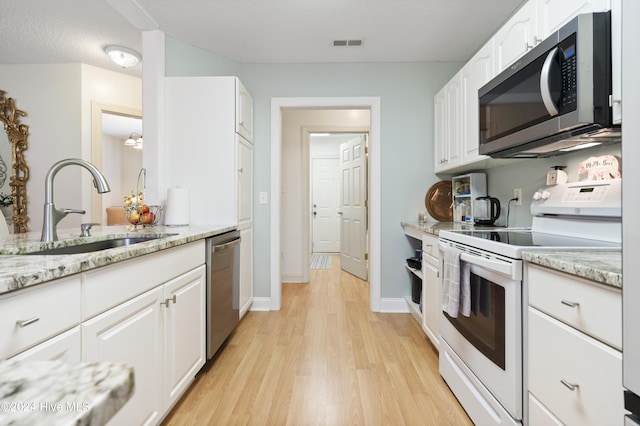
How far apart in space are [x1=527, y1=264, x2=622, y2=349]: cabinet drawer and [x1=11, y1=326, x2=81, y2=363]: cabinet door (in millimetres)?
1397

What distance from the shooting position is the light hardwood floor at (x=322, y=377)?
1521 mm

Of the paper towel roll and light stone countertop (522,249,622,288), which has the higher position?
the paper towel roll

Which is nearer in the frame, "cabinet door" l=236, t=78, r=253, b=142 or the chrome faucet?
the chrome faucet

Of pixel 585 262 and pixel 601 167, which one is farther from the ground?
pixel 601 167

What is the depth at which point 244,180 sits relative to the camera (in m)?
2.75

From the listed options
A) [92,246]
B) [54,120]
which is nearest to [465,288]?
[92,246]

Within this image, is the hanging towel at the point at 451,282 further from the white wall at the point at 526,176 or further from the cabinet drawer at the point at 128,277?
the cabinet drawer at the point at 128,277

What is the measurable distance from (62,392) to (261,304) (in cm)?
287

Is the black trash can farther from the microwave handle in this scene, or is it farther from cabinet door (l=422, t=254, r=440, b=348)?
the microwave handle

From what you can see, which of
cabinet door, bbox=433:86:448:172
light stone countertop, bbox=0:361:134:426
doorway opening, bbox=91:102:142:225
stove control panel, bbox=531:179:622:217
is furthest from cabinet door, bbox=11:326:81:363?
doorway opening, bbox=91:102:142:225

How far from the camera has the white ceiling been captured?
220cm

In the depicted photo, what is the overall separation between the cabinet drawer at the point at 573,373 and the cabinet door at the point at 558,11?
119 cm

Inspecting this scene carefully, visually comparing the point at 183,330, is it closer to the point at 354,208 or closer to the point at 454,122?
the point at 454,122

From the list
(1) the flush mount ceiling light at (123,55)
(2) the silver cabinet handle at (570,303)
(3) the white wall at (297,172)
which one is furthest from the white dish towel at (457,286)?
(1) the flush mount ceiling light at (123,55)
